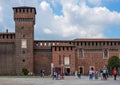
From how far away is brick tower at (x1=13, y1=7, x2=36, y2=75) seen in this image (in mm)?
83438

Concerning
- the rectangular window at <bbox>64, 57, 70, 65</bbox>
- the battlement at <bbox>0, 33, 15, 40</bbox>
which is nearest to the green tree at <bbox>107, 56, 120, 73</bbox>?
the rectangular window at <bbox>64, 57, 70, 65</bbox>

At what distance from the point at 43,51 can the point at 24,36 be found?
5.59m

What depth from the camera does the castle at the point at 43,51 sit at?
277 ft

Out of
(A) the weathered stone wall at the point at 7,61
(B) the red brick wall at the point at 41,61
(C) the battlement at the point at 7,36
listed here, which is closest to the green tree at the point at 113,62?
(B) the red brick wall at the point at 41,61

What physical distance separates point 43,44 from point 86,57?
32.5 ft

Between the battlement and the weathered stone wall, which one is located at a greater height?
the battlement

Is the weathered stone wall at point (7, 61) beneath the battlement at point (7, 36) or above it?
beneath

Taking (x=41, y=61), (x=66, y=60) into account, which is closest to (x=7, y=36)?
(x=41, y=61)

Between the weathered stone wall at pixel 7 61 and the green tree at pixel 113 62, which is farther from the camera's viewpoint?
the weathered stone wall at pixel 7 61

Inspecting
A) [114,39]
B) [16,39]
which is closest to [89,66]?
[114,39]

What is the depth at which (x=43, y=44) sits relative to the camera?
88.3 m

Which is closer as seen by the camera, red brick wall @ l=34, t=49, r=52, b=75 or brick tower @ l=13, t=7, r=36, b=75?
brick tower @ l=13, t=7, r=36, b=75

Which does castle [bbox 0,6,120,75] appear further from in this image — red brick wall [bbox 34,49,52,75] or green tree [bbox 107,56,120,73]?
green tree [bbox 107,56,120,73]

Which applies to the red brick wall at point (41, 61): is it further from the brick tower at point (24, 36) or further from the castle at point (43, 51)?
the brick tower at point (24, 36)
